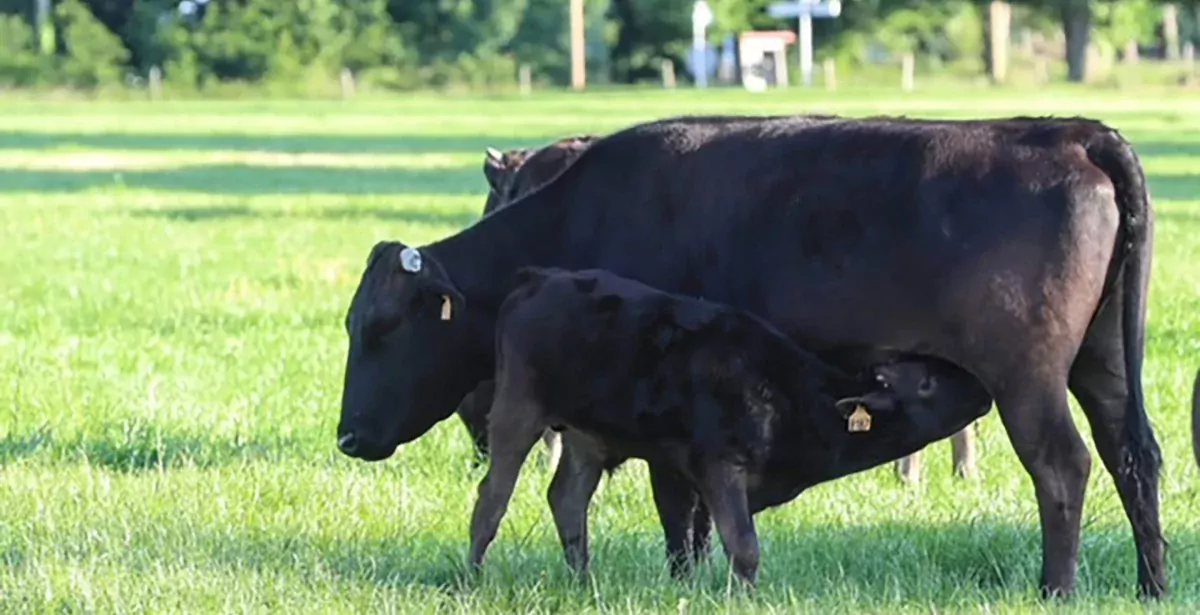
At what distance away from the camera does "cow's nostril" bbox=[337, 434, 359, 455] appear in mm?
7973

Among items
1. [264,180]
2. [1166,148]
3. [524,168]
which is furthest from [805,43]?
[524,168]

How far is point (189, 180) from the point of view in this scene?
108ft

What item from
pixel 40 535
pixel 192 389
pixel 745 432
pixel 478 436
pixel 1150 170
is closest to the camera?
pixel 745 432

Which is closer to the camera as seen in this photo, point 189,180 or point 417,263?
point 417,263

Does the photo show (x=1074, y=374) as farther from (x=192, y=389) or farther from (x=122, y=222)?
(x=122, y=222)

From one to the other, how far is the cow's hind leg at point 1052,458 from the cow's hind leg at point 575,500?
1409 mm

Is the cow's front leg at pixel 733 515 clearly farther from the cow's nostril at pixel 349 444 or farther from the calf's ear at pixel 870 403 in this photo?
the cow's nostril at pixel 349 444

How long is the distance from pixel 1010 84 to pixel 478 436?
259 feet

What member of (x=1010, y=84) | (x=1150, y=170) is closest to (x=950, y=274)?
(x=1150, y=170)

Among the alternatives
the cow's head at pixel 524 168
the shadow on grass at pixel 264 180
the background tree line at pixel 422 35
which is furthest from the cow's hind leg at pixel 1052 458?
the background tree line at pixel 422 35

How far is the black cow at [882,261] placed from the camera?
A: 6820 mm

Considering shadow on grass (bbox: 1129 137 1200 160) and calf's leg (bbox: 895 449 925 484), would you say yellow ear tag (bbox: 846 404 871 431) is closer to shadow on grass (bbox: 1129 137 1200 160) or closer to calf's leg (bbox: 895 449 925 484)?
calf's leg (bbox: 895 449 925 484)

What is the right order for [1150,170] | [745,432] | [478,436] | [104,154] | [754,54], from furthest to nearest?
1. [754,54]
2. [104,154]
3. [1150,170]
4. [478,436]
5. [745,432]

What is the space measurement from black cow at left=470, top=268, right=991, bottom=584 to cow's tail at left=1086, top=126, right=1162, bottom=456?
0.53 metres
